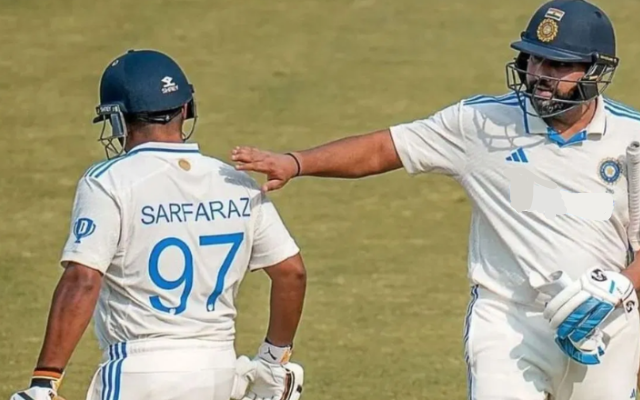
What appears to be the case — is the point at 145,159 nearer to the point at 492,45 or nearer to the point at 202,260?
the point at 202,260

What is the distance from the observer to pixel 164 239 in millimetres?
5129

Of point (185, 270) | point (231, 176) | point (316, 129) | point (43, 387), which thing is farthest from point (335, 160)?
point (316, 129)

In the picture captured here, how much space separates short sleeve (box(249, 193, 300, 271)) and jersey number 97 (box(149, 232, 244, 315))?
134mm

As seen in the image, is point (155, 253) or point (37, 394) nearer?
point (37, 394)

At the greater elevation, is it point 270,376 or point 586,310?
point 586,310

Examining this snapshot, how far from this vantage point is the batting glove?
4.94 m

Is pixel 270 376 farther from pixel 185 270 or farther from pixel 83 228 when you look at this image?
pixel 83 228

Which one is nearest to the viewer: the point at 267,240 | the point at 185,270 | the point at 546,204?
the point at 185,270

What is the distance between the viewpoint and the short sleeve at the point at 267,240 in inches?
213

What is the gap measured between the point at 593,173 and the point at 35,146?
648 centimetres

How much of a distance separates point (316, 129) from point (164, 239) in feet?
21.2

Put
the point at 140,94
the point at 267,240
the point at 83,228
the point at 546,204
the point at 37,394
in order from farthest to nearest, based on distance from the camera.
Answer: the point at 546,204 < the point at 267,240 < the point at 140,94 < the point at 83,228 < the point at 37,394

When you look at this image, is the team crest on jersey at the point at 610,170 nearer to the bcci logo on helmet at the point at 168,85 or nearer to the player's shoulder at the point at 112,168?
the bcci logo on helmet at the point at 168,85

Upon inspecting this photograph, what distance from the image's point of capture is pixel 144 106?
5.29 metres
